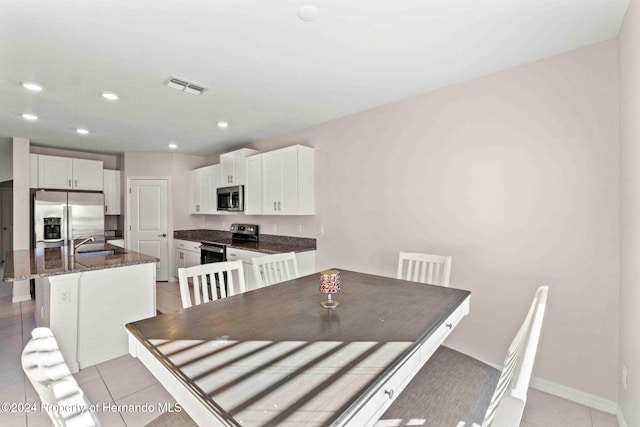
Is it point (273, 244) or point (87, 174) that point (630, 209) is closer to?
point (273, 244)

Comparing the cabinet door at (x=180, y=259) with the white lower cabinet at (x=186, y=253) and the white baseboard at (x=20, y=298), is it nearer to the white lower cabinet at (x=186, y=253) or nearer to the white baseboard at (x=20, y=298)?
the white lower cabinet at (x=186, y=253)

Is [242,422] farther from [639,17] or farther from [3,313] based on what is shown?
[3,313]

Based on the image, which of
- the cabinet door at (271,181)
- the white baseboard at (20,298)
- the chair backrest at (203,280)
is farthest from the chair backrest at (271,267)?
the white baseboard at (20,298)

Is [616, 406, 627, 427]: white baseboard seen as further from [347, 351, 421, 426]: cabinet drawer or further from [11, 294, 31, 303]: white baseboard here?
[11, 294, 31, 303]: white baseboard

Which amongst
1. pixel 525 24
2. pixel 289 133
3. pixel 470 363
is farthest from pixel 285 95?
pixel 470 363

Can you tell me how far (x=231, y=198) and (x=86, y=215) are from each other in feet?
8.72

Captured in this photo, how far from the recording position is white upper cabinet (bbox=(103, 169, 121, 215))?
5.37 meters

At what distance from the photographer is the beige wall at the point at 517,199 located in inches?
77.2

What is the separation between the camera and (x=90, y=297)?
2514mm

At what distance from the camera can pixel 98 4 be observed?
5.13 feet

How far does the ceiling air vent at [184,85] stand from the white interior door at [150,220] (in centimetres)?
344

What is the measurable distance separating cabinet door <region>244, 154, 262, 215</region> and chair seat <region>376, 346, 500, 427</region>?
10.7 feet

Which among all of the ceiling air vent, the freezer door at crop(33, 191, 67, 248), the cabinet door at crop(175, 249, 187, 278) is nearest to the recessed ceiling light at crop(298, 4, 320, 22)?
the ceiling air vent

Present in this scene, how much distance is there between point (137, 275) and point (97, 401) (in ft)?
3.45
